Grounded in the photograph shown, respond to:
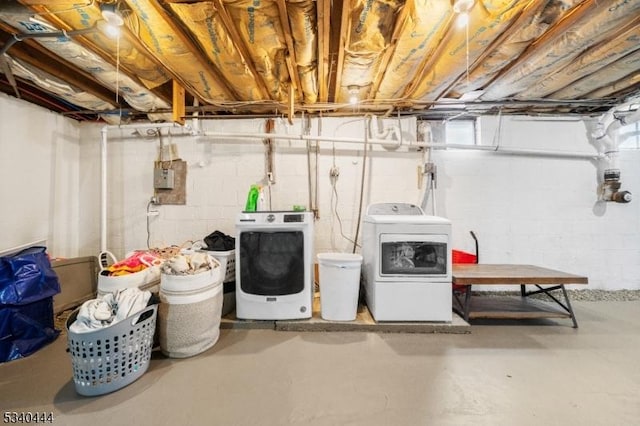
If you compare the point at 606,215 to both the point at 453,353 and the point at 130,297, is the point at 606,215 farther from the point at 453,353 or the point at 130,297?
the point at 130,297

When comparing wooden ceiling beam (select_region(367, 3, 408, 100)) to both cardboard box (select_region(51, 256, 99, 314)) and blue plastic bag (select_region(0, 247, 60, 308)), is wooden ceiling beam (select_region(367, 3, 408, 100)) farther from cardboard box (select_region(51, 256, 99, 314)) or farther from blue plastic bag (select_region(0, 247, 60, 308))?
cardboard box (select_region(51, 256, 99, 314))

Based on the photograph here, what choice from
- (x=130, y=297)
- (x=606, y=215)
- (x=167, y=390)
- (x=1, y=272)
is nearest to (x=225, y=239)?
(x=130, y=297)

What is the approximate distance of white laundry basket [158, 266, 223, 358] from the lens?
179cm

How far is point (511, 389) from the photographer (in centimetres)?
153

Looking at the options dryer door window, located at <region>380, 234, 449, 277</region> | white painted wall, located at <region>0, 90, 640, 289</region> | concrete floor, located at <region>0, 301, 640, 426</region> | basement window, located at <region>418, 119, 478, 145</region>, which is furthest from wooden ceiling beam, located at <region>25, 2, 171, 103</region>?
basement window, located at <region>418, 119, 478, 145</region>

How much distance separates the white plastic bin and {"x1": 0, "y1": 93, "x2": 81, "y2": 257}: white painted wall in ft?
10.3

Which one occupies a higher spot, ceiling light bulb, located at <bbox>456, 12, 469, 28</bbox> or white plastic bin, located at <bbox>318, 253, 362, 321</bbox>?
ceiling light bulb, located at <bbox>456, 12, 469, 28</bbox>

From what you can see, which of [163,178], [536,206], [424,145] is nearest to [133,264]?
[163,178]

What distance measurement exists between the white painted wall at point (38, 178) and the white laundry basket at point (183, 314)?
7.00ft

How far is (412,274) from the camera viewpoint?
2.23 m

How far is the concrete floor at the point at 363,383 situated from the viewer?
133 cm

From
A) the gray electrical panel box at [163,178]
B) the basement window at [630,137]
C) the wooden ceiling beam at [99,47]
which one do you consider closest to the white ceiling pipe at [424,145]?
the basement window at [630,137]

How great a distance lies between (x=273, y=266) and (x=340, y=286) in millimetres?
621

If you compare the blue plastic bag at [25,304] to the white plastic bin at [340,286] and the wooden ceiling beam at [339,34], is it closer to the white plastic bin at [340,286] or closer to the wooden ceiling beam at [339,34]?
the white plastic bin at [340,286]
